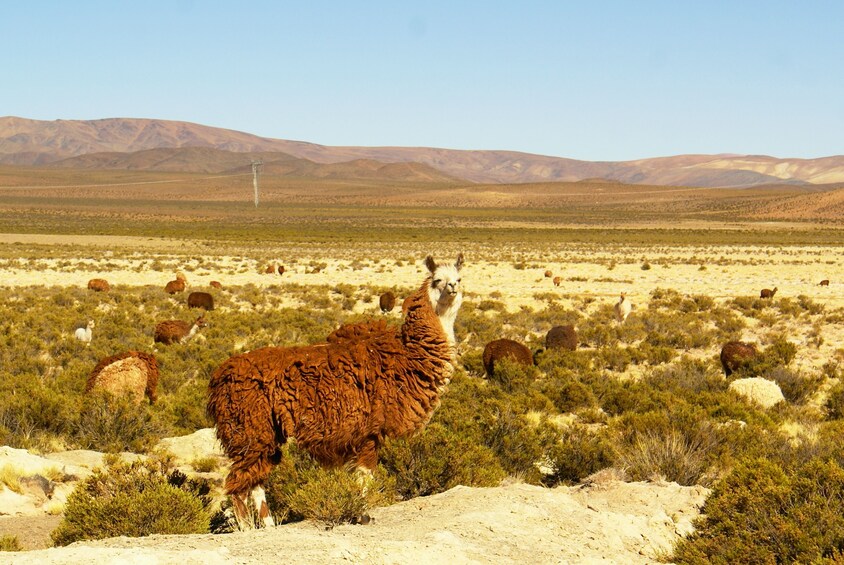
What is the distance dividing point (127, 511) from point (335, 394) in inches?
63.7

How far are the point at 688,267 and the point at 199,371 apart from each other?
1164 inches

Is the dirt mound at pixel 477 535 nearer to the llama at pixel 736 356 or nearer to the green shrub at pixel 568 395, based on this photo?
the green shrub at pixel 568 395

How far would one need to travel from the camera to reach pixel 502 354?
13.5 meters

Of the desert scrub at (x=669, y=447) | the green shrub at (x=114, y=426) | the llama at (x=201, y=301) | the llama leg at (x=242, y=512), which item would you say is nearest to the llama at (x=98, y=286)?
the llama at (x=201, y=301)

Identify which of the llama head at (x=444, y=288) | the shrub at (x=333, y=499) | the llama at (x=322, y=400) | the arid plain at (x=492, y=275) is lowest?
the arid plain at (x=492, y=275)

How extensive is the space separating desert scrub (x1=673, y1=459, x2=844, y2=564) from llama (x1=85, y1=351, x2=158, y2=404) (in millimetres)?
7315

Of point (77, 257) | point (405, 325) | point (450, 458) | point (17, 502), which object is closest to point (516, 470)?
point (450, 458)

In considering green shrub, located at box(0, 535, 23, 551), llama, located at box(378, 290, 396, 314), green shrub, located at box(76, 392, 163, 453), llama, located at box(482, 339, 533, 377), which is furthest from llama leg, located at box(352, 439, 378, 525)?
llama, located at box(378, 290, 396, 314)

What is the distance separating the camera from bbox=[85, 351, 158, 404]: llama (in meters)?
10.4

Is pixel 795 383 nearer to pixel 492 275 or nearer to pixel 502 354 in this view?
pixel 502 354

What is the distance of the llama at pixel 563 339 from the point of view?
51.0 ft

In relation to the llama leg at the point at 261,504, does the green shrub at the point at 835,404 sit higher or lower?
lower

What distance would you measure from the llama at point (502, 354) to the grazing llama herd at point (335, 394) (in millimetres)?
7022

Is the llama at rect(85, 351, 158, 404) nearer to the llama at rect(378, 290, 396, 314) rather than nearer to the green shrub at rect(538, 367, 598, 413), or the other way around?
the green shrub at rect(538, 367, 598, 413)
